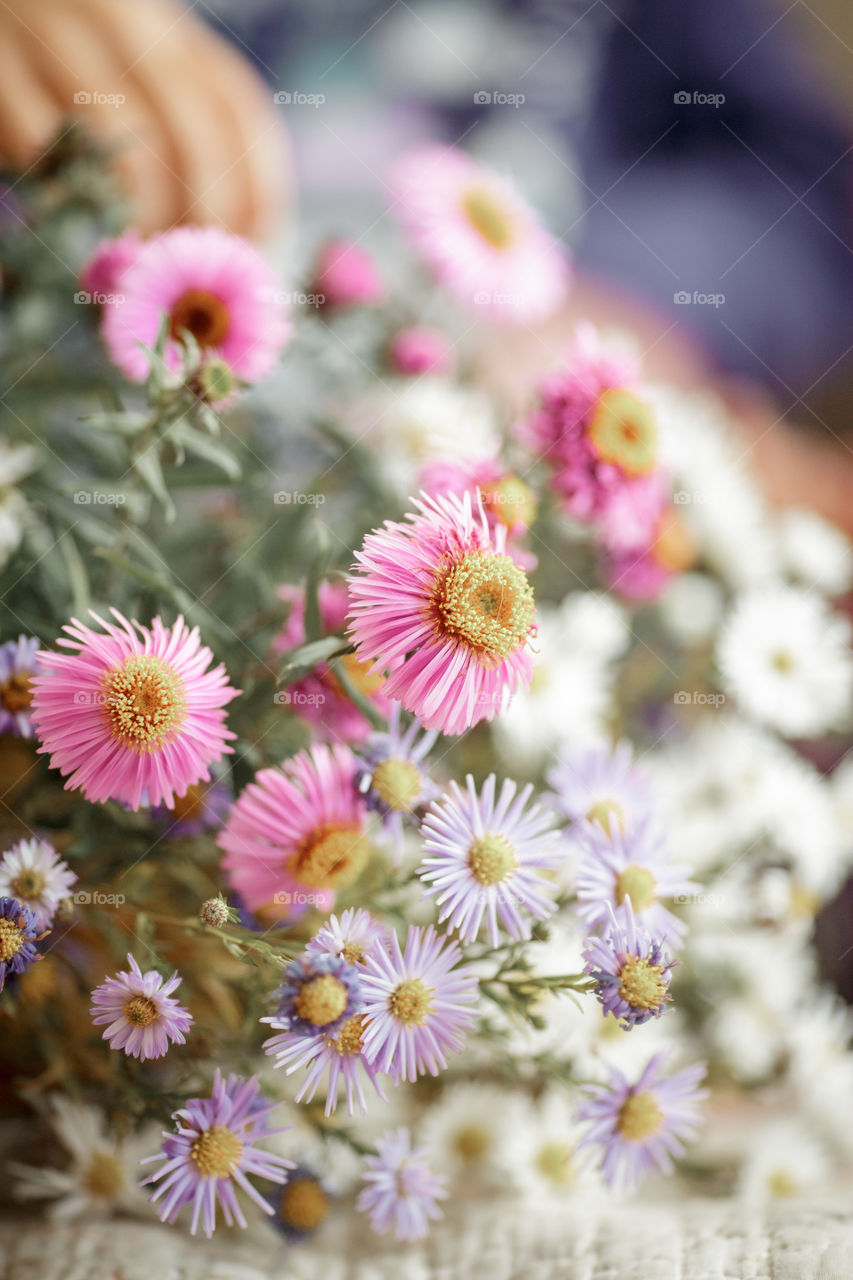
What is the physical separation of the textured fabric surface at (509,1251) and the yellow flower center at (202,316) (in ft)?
1.58

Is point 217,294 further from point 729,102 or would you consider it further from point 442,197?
point 729,102

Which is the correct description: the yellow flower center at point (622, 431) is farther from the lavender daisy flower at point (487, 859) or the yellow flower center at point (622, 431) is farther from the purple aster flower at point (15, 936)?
the purple aster flower at point (15, 936)

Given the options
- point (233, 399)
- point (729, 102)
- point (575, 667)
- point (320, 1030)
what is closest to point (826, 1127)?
point (575, 667)

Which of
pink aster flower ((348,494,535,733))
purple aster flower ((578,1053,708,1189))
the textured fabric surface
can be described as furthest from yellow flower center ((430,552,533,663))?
the textured fabric surface

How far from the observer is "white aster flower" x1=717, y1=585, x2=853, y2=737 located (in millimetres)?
704

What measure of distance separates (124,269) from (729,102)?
43.4 inches

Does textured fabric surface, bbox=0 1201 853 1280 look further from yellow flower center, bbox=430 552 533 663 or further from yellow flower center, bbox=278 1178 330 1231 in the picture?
yellow flower center, bbox=430 552 533 663

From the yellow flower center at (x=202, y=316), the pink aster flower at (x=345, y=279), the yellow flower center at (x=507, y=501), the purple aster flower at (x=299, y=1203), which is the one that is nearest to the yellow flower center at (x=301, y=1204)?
the purple aster flower at (x=299, y=1203)

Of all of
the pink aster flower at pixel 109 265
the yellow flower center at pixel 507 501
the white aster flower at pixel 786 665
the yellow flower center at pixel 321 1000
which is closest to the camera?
the yellow flower center at pixel 321 1000

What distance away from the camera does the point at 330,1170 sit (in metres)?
0.52

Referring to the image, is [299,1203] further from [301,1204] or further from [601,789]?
[601,789]

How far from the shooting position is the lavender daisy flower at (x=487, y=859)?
15.8 inches

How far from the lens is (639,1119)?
0.46 metres

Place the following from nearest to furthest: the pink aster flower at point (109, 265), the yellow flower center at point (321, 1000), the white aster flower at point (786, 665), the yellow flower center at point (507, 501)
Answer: the yellow flower center at point (321, 1000), the yellow flower center at point (507, 501), the pink aster flower at point (109, 265), the white aster flower at point (786, 665)
